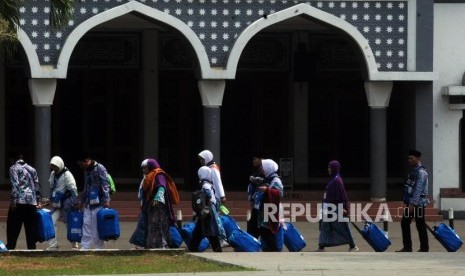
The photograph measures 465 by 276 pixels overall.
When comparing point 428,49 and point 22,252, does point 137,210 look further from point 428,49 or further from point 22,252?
point 22,252

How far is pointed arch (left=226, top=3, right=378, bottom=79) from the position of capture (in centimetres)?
3203

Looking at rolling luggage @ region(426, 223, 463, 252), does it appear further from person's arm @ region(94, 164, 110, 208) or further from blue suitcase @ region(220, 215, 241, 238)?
person's arm @ region(94, 164, 110, 208)

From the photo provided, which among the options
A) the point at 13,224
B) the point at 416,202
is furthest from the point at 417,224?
the point at 13,224

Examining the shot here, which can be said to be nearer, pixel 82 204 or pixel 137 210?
pixel 82 204

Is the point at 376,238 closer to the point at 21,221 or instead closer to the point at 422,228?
the point at 422,228

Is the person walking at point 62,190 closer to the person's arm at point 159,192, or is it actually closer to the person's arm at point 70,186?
the person's arm at point 70,186

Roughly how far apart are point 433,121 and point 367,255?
12090 mm

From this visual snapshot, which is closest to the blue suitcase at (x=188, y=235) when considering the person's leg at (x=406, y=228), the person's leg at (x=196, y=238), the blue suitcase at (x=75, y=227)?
the person's leg at (x=196, y=238)

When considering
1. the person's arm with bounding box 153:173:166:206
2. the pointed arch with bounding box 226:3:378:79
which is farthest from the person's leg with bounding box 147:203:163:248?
the pointed arch with bounding box 226:3:378:79

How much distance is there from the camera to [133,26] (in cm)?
3475

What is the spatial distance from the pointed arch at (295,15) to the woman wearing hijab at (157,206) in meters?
9.75

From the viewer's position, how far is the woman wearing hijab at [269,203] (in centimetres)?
2238

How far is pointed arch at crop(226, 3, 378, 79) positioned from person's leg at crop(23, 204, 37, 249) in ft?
31.3

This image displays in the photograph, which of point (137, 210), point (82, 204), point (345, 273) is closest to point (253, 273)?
point (345, 273)
